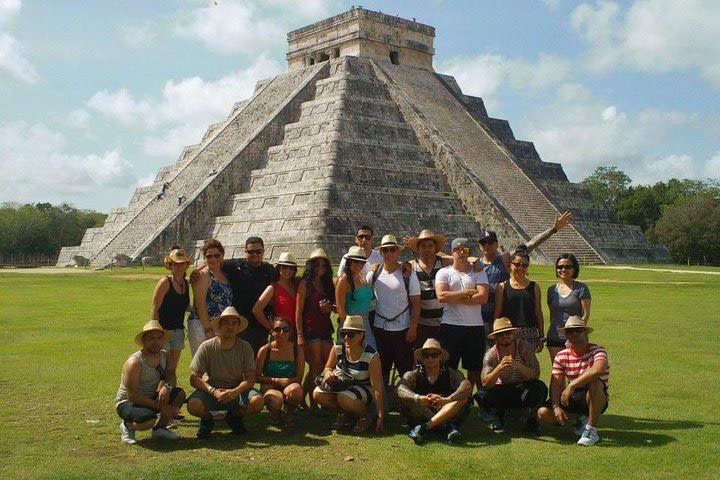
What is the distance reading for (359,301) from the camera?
7.57 metres

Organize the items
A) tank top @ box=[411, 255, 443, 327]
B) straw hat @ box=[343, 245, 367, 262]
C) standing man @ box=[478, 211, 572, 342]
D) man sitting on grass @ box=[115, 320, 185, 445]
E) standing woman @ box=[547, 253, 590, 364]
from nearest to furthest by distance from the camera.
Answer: man sitting on grass @ box=[115, 320, 185, 445] → standing woman @ box=[547, 253, 590, 364] → straw hat @ box=[343, 245, 367, 262] → tank top @ box=[411, 255, 443, 327] → standing man @ box=[478, 211, 572, 342]

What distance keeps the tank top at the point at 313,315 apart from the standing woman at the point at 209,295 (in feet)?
2.43

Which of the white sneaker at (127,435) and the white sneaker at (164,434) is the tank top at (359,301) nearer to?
the white sneaker at (164,434)

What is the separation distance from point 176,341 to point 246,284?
33.6 inches

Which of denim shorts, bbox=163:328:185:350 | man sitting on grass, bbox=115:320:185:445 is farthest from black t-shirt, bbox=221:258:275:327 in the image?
man sitting on grass, bbox=115:320:185:445

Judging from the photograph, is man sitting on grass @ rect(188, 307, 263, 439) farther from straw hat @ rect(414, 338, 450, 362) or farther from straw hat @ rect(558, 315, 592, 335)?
straw hat @ rect(558, 315, 592, 335)

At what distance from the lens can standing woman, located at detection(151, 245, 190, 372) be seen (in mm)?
7641

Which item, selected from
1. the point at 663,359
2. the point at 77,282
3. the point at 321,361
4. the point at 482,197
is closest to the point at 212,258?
the point at 321,361

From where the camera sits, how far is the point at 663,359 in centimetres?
1002

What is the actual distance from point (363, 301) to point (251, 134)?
1073 inches

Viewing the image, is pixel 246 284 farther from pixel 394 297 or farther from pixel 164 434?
pixel 164 434

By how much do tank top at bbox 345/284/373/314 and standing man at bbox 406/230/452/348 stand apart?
56 centimetres

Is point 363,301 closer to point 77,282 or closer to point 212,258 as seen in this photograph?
point 212,258

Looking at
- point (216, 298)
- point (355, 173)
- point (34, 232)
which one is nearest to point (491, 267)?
point (216, 298)
